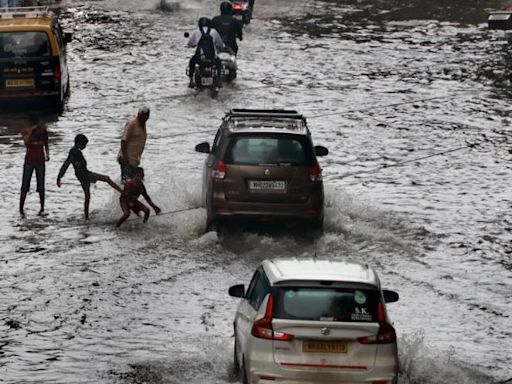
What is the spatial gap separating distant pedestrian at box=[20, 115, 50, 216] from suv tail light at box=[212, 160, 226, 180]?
3.18 meters

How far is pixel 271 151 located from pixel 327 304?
7.44 meters

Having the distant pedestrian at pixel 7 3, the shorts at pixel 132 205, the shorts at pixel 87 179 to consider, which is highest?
the shorts at pixel 87 179

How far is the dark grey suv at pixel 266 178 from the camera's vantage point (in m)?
18.2

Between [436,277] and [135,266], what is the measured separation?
3748 mm

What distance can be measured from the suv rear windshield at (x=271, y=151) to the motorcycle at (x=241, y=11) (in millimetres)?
24817

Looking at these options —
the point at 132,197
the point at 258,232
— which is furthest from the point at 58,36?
the point at 258,232

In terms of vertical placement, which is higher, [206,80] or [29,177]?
[29,177]

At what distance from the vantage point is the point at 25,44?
2858 cm

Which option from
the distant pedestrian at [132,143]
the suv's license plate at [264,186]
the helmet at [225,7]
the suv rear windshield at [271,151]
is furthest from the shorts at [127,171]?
the helmet at [225,7]

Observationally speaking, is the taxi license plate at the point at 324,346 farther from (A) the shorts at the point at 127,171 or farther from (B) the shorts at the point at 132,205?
(A) the shorts at the point at 127,171

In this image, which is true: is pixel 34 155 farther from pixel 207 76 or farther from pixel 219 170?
pixel 207 76

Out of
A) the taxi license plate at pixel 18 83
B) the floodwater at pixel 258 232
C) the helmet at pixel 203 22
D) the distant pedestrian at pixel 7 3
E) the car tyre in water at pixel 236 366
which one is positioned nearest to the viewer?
the car tyre in water at pixel 236 366

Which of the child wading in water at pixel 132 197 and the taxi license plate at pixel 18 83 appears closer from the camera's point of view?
the child wading in water at pixel 132 197

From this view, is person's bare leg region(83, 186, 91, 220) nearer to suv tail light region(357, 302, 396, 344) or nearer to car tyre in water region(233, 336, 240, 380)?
car tyre in water region(233, 336, 240, 380)
